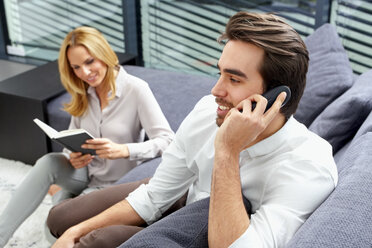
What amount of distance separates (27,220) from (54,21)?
2317mm

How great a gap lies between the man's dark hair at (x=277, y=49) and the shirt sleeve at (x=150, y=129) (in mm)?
866

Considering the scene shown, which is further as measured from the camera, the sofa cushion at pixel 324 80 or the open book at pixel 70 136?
the sofa cushion at pixel 324 80

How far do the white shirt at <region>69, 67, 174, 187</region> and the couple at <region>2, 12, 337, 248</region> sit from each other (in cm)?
56

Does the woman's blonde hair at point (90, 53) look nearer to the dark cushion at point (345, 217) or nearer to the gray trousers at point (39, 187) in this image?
the gray trousers at point (39, 187)

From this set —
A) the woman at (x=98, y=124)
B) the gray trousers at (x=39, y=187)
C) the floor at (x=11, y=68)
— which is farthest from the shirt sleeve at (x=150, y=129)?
the floor at (x=11, y=68)

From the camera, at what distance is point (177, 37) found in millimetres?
3859

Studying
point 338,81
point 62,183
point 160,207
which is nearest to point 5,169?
point 62,183

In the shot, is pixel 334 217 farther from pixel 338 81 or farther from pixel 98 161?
pixel 98 161

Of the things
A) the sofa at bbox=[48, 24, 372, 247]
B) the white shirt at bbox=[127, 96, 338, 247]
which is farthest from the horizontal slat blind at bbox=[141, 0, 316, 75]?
the white shirt at bbox=[127, 96, 338, 247]

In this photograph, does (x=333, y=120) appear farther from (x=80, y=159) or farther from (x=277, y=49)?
(x=80, y=159)

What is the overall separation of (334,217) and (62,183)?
1.40m

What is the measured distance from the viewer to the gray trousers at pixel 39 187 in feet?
6.48

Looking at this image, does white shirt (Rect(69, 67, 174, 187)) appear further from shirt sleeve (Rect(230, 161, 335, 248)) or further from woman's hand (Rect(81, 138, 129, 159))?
shirt sleeve (Rect(230, 161, 335, 248))

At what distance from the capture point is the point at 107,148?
2.03m
